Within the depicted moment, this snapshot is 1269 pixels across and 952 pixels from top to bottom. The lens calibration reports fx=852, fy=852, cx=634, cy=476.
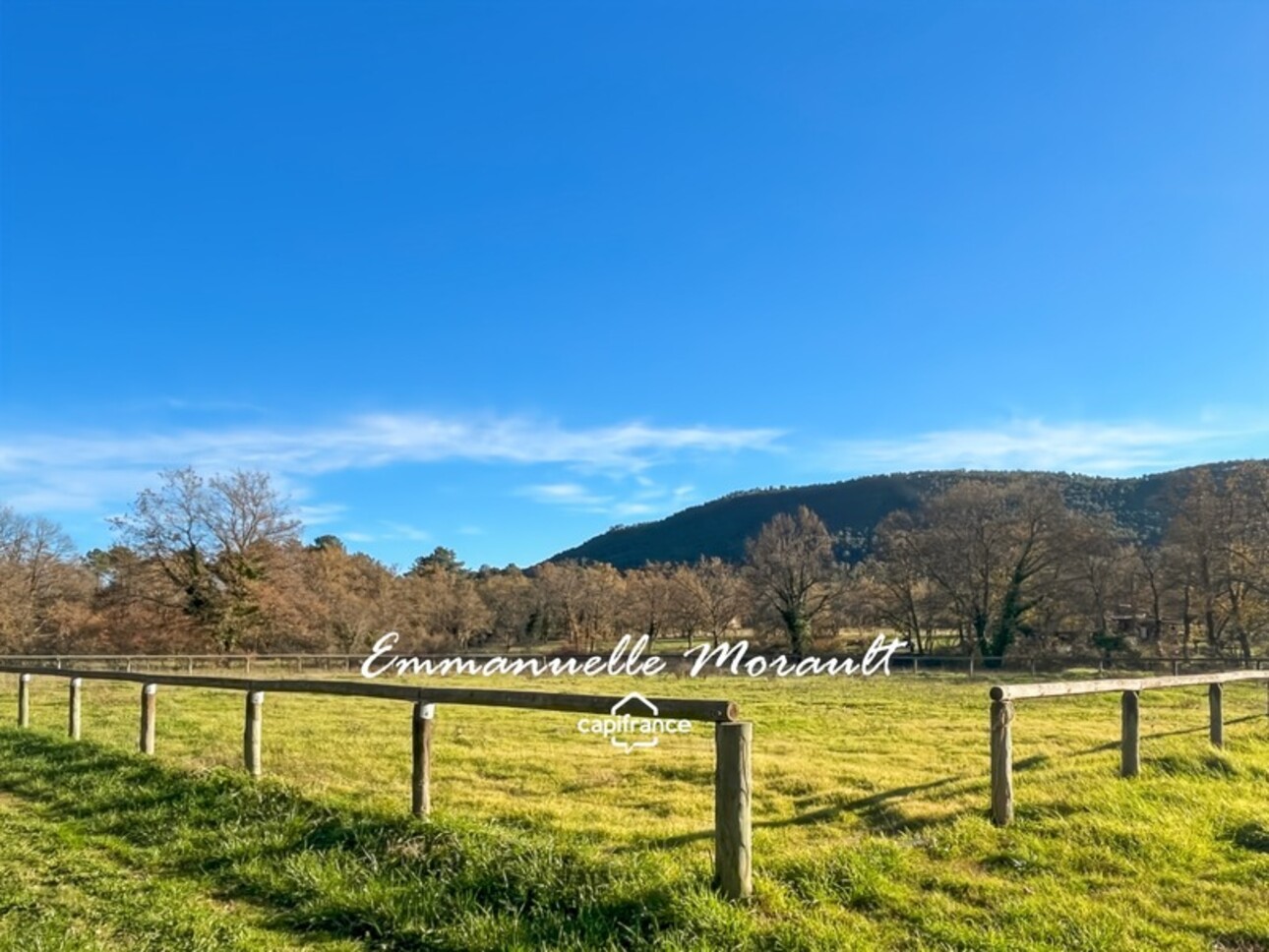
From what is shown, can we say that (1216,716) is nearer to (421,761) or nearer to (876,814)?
(876,814)

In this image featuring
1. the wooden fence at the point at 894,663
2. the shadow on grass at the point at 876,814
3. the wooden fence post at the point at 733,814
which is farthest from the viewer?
the wooden fence at the point at 894,663

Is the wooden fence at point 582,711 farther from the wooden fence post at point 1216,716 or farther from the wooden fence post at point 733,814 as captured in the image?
the wooden fence post at point 1216,716

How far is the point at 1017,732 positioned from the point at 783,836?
744 centimetres

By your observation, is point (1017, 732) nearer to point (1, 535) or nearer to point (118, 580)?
point (118, 580)

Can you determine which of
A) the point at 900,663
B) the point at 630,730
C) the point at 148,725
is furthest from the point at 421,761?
the point at 900,663

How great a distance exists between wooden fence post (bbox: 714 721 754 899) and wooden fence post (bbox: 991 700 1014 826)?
2.18 metres

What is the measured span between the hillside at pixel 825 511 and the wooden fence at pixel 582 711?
247 ft

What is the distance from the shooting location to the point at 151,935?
4246 millimetres

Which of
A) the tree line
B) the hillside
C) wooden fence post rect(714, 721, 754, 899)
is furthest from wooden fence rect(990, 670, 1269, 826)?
the hillside

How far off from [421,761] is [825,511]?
10808 centimetres

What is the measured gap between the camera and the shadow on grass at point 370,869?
166 inches

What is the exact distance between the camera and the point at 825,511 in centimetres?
11075

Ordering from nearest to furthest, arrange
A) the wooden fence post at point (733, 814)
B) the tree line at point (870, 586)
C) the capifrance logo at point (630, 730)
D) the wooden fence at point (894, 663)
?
the wooden fence post at point (733, 814)
the capifrance logo at point (630, 730)
the wooden fence at point (894, 663)
the tree line at point (870, 586)

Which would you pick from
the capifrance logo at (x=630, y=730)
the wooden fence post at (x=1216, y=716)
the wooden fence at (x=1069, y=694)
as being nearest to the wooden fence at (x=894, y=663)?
the capifrance logo at (x=630, y=730)
